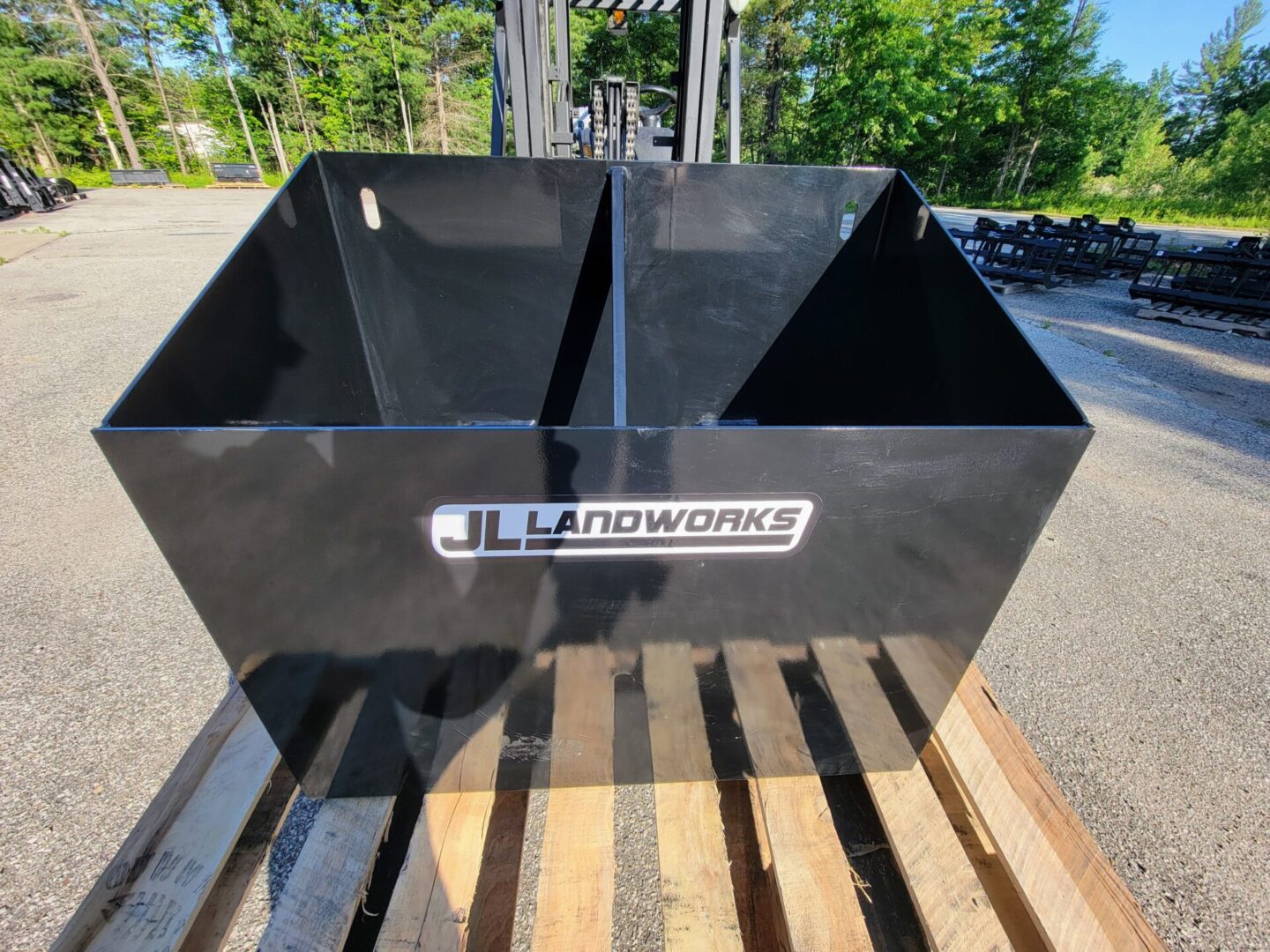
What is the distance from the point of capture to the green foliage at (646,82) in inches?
844

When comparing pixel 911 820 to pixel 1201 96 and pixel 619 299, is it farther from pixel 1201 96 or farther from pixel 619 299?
pixel 1201 96

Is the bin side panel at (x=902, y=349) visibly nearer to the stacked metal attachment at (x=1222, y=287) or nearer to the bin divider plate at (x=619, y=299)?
the bin divider plate at (x=619, y=299)

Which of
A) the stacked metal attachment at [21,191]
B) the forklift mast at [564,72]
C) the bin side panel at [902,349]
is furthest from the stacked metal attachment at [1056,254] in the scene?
the stacked metal attachment at [21,191]

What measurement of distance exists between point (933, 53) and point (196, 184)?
2837 centimetres

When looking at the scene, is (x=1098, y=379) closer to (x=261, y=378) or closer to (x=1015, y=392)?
(x=1015, y=392)

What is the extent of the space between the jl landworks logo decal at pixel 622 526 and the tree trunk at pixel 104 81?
3249 centimetres

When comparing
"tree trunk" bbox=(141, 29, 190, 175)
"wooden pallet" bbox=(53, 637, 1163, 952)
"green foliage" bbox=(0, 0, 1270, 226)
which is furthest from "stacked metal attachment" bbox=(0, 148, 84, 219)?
"wooden pallet" bbox=(53, 637, 1163, 952)

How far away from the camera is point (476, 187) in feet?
5.95

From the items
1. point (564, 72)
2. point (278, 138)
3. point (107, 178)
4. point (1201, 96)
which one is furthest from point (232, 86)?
point (1201, 96)

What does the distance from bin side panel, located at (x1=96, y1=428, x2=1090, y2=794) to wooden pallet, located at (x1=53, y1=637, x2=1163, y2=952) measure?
2.8 inches

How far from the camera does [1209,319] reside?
21.6ft

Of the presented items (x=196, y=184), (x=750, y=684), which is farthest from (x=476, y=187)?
(x=196, y=184)

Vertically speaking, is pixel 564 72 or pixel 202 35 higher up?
pixel 202 35

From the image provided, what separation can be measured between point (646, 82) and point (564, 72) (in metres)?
26.0
